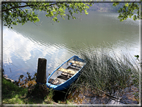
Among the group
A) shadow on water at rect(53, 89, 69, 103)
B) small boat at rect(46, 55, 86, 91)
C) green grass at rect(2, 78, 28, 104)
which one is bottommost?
shadow on water at rect(53, 89, 69, 103)

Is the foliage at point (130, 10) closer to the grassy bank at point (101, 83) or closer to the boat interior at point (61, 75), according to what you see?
the grassy bank at point (101, 83)

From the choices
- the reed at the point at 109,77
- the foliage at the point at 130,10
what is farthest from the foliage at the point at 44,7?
the reed at the point at 109,77

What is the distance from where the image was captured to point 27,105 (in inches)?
106

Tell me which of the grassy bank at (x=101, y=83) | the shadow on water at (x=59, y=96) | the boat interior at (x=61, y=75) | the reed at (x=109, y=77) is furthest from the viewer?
the boat interior at (x=61, y=75)

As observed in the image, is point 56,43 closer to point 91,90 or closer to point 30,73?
point 30,73

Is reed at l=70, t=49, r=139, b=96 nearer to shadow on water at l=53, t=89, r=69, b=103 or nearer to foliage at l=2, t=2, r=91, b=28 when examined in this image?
shadow on water at l=53, t=89, r=69, b=103

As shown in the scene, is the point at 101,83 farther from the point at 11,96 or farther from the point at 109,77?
the point at 11,96

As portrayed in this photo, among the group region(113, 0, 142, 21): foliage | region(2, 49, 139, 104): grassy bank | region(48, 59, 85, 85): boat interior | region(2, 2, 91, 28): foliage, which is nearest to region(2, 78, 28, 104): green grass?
region(2, 49, 139, 104): grassy bank

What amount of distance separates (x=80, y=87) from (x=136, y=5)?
2.91 metres

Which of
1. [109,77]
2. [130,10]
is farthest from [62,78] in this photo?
[130,10]

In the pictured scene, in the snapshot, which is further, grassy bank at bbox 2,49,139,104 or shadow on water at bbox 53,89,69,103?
shadow on water at bbox 53,89,69,103


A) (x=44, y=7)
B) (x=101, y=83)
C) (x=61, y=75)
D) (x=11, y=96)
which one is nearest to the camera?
(x=11, y=96)

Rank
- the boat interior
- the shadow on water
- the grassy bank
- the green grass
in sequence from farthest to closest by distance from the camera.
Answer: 1. the boat interior
2. the shadow on water
3. the grassy bank
4. the green grass

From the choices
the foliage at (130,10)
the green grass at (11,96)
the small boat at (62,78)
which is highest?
the foliage at (130,10)
